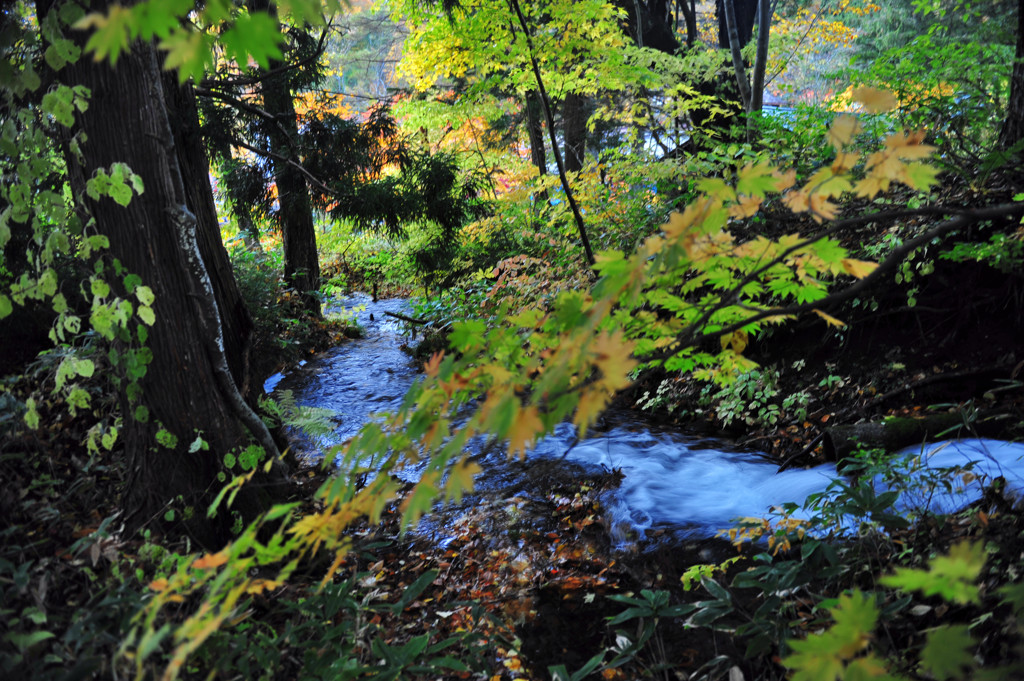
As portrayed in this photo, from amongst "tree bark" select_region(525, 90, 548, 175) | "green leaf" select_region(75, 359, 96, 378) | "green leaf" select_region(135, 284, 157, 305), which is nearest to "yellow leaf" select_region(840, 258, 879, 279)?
"green leaf" select_region(135, 284, 157, 305)

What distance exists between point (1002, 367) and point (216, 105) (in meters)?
6.84

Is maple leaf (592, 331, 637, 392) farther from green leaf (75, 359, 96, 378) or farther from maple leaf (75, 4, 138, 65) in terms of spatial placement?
green leaf (75, 359, 96, 378)

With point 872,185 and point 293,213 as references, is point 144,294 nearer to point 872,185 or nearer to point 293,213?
point 872,185

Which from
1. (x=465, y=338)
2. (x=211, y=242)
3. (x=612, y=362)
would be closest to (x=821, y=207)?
(x=612, y=362)

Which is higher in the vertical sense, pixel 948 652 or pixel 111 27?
pixel 111 27

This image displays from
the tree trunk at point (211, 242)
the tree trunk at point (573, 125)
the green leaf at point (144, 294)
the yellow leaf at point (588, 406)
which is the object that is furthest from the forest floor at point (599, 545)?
the tree trunk at point (573, 125)

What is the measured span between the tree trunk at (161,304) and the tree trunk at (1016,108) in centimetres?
566

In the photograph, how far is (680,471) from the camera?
494cm

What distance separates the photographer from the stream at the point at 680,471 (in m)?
3.18

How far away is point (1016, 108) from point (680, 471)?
3771mm

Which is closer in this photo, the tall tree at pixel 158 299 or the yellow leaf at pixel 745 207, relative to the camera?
the yellow leaf at pixel 745 207

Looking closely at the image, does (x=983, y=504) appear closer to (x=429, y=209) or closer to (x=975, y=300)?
(x=975, y=300)

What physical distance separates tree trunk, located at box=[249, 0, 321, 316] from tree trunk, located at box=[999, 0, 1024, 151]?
21.5 feet

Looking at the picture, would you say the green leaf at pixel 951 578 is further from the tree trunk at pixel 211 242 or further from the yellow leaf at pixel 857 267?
the tree trunk at pixel 211 242
